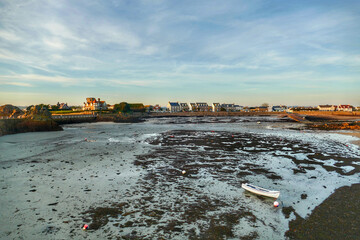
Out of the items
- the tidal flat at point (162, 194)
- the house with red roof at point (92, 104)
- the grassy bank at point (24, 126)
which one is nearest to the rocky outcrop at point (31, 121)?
the grassy bank at point (24, 126)

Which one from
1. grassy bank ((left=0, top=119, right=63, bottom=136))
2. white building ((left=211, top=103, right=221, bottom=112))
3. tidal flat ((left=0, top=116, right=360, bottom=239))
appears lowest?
tidal flat ((left=0, top=116, right=360, bottom=239))

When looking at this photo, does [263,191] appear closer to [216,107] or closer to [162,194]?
[162,194]

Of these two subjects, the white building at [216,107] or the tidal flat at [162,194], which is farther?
the white building at [216,107]

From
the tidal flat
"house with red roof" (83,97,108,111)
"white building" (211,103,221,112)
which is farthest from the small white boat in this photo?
"white building" (211,103,221,112)

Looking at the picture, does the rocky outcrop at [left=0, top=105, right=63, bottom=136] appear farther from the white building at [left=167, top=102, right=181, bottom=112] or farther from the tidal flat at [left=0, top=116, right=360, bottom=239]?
the white building at [left=167, top=102, right=181, bottom=112]

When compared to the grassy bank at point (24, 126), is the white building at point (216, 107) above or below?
above

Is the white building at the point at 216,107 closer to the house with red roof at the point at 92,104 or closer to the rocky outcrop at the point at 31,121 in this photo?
the house with red roof at the point at 92,104

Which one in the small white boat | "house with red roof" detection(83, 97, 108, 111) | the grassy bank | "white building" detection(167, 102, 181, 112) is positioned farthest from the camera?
"white building" detection(167, 102, 181, 112)

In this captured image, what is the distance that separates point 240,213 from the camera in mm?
9133

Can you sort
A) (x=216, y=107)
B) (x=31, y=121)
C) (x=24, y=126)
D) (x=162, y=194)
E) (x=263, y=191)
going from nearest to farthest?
1. (x=263, y=191)
2. (x=162, y=194)
3. (x=24, y=126)
4. (x=31, y=121)
5. (x=216, y=107)

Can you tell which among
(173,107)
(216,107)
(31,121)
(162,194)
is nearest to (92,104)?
(173,107)

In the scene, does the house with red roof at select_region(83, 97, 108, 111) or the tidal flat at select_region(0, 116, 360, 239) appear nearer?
the tidal flat at select_region(0, 116, 360, 239)

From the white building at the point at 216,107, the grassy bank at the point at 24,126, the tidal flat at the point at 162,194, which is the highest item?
the white building at the point at 216,107

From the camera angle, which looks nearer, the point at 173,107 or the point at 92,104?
the point at 92,104
